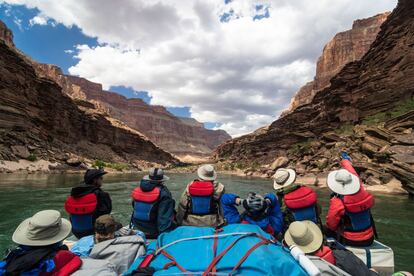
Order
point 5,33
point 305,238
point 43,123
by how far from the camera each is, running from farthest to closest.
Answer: point 5,33, point 43,123, point 305,238

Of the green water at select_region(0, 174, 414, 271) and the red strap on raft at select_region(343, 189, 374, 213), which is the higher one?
the red strap on raft at select_region(343, 189, 374, 213)

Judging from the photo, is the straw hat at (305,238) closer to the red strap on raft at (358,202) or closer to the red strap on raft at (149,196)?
the red strap on raft at (358,202)

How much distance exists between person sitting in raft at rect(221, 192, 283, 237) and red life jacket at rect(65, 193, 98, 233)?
2.33 m

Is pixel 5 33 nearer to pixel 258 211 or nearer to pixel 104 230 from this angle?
pixel 104 230

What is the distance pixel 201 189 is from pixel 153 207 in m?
0.90

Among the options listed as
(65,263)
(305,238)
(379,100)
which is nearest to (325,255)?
(305,238)

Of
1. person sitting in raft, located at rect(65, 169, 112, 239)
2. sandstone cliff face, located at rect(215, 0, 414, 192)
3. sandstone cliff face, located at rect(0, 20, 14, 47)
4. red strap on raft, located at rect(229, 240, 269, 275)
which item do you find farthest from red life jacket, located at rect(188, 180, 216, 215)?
sandstone cliff face, located at rect(0, 20, 14, 47)

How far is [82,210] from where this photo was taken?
15.4 feet

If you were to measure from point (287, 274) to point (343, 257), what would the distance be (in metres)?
1.14

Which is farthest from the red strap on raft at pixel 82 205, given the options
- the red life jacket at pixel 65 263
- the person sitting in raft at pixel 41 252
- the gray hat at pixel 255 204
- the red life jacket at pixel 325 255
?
the red life jacket at pixel 325 255

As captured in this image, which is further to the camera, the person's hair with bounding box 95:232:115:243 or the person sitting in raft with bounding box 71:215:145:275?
the person's hair with bounding box 95:232:115:243

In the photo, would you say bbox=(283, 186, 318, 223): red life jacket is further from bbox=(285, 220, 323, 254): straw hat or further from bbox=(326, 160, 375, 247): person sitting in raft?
bbox=(285, 220, 323, 254): straw hat

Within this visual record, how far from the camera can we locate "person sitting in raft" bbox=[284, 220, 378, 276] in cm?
318

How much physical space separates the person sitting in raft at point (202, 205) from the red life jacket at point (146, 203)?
0.60 meters
